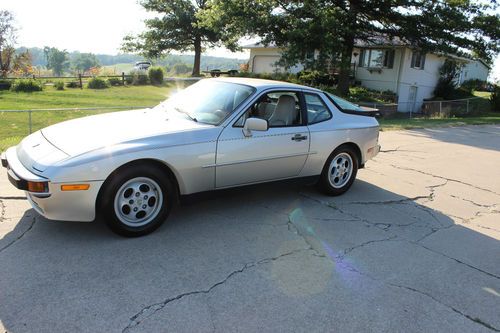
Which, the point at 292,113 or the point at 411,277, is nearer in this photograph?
the point at 411,277

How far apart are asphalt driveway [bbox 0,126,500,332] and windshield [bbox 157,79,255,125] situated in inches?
34.9

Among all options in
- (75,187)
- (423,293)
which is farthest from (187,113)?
(423,293)

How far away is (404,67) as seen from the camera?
95.1 ft

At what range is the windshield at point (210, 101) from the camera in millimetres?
4605

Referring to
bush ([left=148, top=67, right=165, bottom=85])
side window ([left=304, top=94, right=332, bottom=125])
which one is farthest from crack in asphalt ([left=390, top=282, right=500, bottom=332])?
bush ([left=148, top=67, right=165, bottom=85])

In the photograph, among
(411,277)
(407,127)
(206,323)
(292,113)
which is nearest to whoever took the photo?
(206,323)

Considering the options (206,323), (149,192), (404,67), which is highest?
(404,67)

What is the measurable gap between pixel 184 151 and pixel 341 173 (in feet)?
8.45

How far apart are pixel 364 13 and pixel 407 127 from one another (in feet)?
33.0

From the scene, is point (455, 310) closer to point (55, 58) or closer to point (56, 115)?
point (56, 115)

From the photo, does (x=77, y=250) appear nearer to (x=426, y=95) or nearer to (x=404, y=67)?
(x=404, y=67)

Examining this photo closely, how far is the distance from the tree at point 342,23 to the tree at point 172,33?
62.2ft

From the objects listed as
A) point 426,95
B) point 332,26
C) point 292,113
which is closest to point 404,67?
point 426,95

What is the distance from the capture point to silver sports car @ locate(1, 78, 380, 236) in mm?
3637
